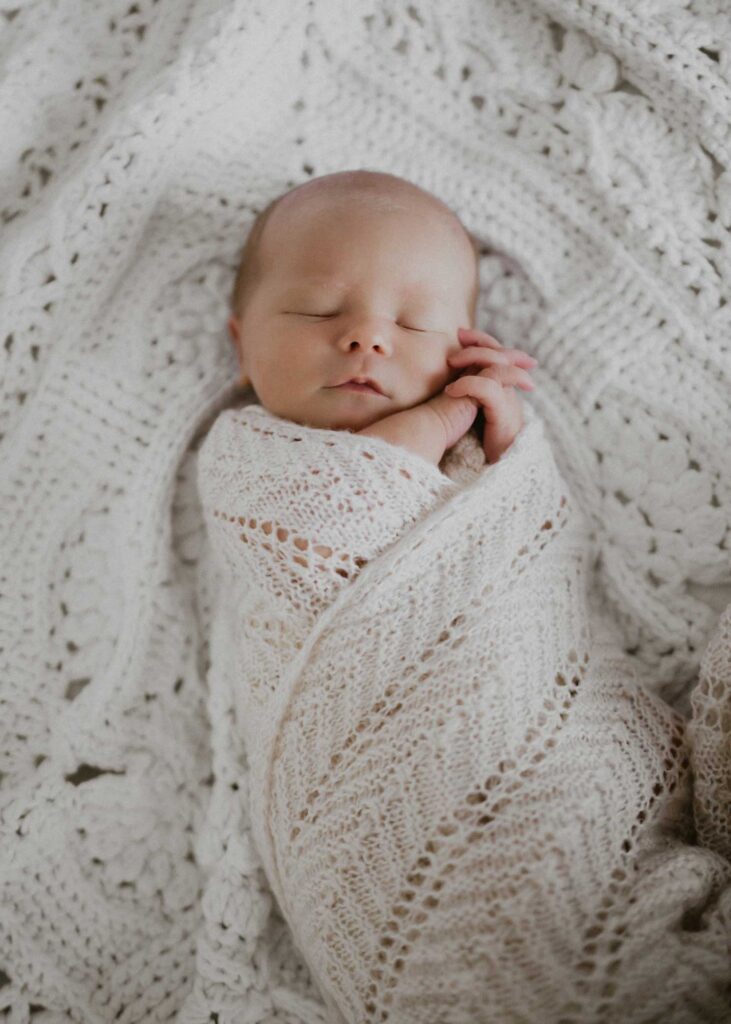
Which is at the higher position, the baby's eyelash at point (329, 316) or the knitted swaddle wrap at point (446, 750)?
the baby's eyelash at point (329, 316)

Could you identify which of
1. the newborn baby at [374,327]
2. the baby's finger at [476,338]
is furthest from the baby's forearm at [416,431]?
the baby's finger at [476,338]

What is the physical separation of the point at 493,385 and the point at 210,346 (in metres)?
0.40

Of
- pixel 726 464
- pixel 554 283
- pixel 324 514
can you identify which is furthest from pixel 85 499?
pixel 726 464

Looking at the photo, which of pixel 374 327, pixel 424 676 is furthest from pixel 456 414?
pixel 424 676

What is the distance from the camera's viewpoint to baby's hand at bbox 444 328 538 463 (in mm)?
1092

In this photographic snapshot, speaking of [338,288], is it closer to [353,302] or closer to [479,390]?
[353,302]

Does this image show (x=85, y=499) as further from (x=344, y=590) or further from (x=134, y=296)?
(x=344, y=590)

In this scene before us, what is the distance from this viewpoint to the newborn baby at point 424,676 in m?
0.84

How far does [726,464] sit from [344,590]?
0.52 m

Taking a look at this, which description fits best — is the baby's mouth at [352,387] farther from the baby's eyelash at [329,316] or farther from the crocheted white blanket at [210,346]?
the crocheted white blanket at [210,346]

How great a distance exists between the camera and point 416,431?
107cm

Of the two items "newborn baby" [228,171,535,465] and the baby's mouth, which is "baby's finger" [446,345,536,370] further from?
the baby's mouth

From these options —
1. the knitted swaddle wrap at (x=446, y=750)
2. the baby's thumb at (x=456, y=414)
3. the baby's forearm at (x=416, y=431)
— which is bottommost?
the knitted swaddle wrap at (x=446, y=750)

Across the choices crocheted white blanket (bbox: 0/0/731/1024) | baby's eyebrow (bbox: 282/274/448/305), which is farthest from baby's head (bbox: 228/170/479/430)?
crocheted white blanket (bbox: 0/0/731/1024)
